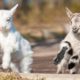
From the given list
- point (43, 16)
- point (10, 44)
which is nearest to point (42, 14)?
point (43, 16)

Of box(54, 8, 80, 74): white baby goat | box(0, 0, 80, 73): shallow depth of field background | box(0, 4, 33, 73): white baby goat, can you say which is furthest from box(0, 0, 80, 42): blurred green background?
box(54, 8, 80, 74): white baby goat

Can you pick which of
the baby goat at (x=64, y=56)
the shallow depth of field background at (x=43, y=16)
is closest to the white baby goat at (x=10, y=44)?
the baby goat at (x=64, y=56)

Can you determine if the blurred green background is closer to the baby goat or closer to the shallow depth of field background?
the shallow depth of field background

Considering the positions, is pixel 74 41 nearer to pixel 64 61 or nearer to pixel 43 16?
pixel 64 61

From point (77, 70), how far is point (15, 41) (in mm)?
1271

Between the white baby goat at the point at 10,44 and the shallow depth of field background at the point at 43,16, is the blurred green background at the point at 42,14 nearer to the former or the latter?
the shallow depth of field background at the point at 43,16

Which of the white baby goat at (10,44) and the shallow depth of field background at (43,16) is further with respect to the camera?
the shallow depth of field background at (43,16)

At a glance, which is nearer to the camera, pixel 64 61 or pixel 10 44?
pixel 64 61

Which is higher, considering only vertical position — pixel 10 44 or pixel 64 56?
pixel 10 44

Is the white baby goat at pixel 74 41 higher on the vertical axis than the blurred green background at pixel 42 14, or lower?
higher

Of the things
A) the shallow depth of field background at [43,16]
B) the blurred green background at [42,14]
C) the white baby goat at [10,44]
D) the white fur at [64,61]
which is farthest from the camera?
the blurred green background at [42,14]

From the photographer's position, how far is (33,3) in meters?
40.9

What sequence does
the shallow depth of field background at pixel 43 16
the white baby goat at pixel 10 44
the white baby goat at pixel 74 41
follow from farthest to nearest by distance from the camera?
the shallow depth of field background at pixel 43 16
the white baby goat at pixel 10 44
the white baby goat at pixel 74 41

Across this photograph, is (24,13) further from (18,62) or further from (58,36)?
(18,62)
